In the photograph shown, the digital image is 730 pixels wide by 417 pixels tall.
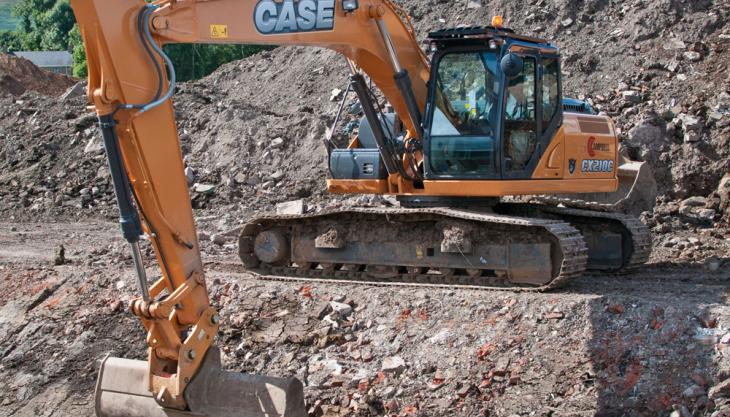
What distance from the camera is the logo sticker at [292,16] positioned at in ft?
24.6

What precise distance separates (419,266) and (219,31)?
151 inches

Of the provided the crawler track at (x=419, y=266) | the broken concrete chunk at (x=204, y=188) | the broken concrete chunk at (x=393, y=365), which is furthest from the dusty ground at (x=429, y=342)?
the broken concrete chunk at (x=204, y=188)

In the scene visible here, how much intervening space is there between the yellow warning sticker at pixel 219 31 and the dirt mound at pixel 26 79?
19899 mm

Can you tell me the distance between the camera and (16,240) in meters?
13.7

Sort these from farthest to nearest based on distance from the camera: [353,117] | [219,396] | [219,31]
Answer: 1. [353,117]
2. [219,31]
3. [219,396]

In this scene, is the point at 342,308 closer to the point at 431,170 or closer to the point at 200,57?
the point at 431,170

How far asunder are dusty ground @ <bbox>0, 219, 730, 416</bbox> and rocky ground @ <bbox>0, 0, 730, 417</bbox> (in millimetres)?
18

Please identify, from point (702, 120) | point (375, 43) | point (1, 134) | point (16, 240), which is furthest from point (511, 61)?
point (1, 134)

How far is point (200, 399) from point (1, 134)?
14.6 m

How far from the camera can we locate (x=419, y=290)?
30.6 feet

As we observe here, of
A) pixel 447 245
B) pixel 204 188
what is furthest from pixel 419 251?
pixel 204 188

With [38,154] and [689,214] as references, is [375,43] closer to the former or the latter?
[689,214]

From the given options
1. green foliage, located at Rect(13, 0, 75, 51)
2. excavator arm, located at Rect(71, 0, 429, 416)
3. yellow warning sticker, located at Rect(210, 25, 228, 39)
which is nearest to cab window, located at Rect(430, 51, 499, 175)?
yellow warning sticker, located at Rect(210, 25, 228, 39)

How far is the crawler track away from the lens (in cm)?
908
